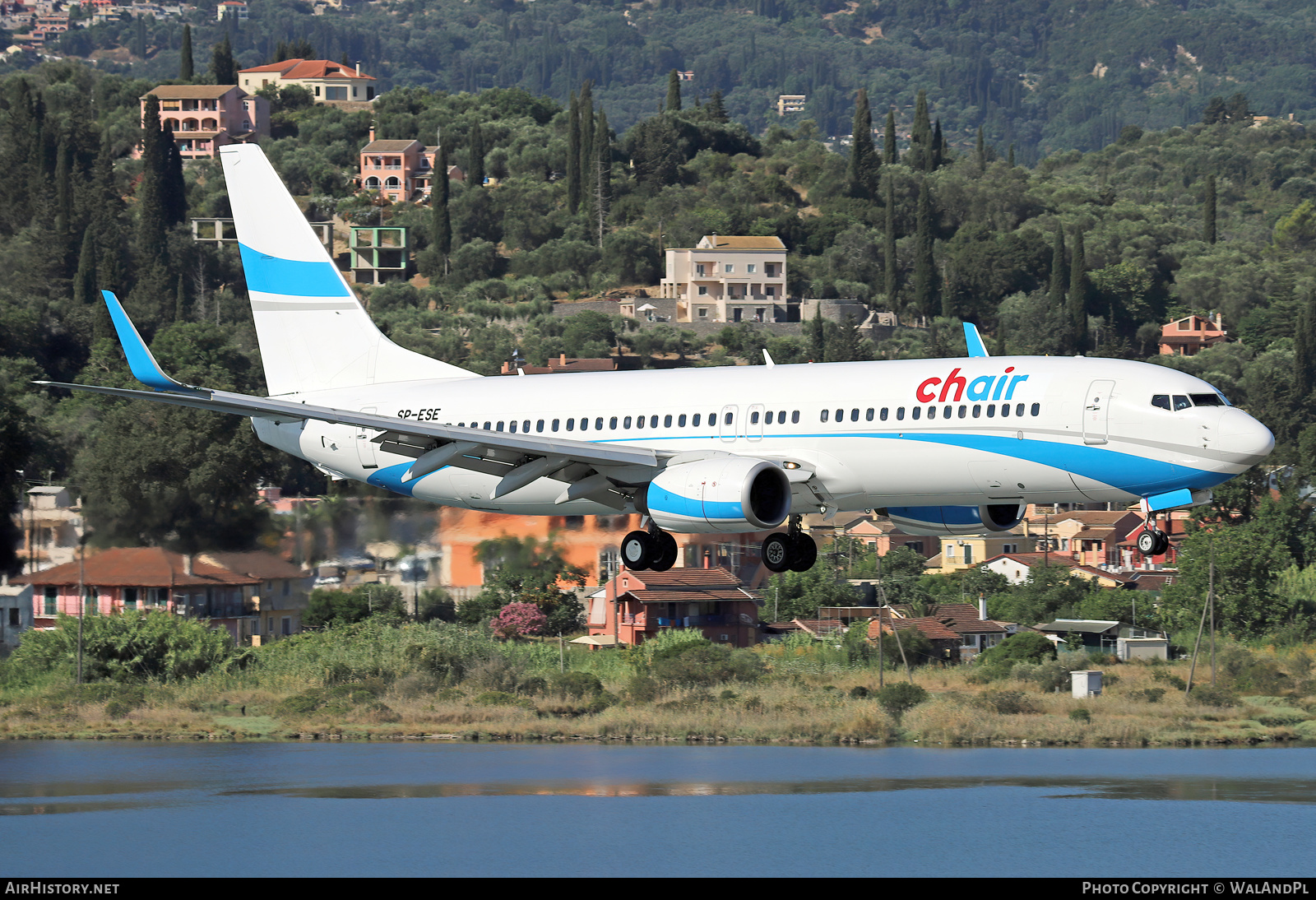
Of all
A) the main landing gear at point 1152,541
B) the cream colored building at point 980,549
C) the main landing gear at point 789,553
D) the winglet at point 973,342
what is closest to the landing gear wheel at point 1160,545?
the main landing gear at point 1152,541

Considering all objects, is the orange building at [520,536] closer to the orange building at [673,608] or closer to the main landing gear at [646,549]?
the main landing gear at [646,549]

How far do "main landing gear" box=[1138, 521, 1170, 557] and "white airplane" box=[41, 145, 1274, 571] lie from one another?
0.23ft

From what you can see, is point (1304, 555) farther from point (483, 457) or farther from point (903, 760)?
point (483, 457)

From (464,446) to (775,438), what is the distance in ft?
26.6

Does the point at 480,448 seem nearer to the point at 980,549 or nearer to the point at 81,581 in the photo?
the point at 81,581

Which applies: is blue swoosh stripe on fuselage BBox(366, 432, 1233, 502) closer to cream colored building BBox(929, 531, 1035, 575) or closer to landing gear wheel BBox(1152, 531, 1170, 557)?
landing gear wheel BBox(1152, 531, 1170, 557)

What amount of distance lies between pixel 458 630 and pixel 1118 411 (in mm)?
90269

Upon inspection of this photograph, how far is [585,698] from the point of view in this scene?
137m

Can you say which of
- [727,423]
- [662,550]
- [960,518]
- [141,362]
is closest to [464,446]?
[662,550]

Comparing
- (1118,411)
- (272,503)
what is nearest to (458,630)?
(272,503)

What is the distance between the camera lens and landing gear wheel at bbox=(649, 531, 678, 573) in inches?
2061

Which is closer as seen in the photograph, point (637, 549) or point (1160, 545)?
point (1160, 545)

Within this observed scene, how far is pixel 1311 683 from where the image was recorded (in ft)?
470
